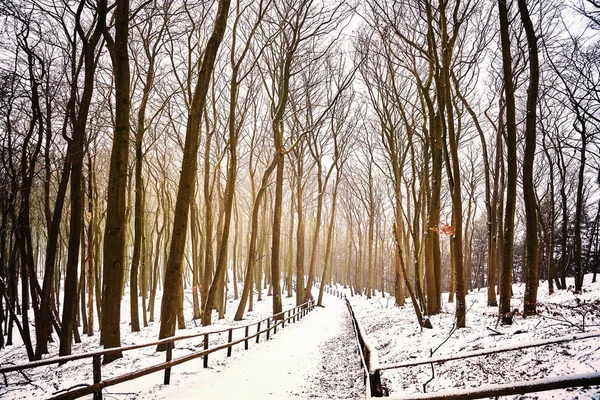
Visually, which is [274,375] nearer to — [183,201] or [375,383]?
[375,383]

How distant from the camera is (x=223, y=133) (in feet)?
67.0

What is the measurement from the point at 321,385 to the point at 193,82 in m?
15.9

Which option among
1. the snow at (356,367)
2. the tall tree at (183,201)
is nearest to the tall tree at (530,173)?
the snow at (356,367)

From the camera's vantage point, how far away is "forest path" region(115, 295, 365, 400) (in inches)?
259

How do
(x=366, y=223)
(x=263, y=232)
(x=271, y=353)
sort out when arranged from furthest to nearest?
1. (x=366, y=223)
2. (x=263, y=232)
3. (x=271, y=353)

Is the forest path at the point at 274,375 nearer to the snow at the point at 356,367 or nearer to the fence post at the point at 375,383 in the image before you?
the snow at the point at 356,367

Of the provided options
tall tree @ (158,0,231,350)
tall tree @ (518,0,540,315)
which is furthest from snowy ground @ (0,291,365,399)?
tall tree @ (518,0,540,315)

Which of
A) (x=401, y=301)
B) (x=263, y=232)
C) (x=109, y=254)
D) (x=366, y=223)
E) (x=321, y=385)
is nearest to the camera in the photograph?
(x=321, y=385)

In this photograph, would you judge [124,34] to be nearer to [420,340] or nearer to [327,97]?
[420,340]

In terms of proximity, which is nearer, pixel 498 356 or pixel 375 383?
pixel 375 383

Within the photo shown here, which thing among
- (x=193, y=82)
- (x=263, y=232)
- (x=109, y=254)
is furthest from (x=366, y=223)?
(x=109, y=254)

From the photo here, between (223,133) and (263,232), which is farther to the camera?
(263,232)

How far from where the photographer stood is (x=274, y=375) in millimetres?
7988

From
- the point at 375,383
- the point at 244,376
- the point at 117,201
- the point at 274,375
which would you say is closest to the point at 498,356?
the point at 375,383
